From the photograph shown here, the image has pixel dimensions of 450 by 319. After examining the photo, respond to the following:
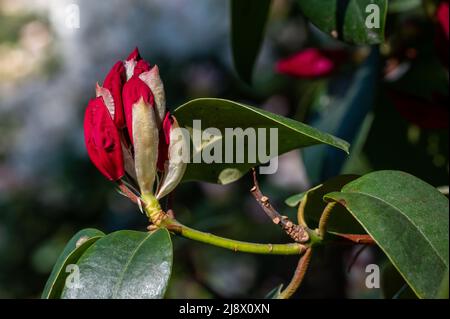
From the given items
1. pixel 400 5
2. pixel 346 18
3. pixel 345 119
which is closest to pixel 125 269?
pixel 346 18

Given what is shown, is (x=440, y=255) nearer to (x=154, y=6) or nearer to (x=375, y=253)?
(x=375, y=253)

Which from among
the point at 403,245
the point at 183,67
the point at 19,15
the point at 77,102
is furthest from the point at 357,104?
the point at 19,15

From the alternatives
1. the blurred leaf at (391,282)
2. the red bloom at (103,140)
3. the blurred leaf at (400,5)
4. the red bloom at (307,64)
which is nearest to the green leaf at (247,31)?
the red bloom at (307,64)

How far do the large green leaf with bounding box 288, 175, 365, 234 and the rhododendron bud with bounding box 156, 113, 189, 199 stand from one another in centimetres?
15

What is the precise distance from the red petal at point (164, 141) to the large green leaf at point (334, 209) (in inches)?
6.7

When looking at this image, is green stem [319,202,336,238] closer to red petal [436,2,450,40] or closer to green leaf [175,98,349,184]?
green leaf [175,98,349,184]

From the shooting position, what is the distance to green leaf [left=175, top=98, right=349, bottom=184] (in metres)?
0.79

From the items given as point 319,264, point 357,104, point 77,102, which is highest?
point 357,104

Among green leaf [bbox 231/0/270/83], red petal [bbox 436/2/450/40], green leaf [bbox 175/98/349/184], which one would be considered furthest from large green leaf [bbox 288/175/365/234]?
green leaf [bbox 231/0/270/83]

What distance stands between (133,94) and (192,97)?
155 centimetres

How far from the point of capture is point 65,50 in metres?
2.70

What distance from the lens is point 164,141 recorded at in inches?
32.9

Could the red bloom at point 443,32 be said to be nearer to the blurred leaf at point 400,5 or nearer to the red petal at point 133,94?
the blurred leaf at point 400,5
